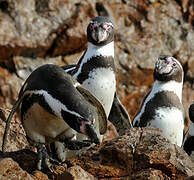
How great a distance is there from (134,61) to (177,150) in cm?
737

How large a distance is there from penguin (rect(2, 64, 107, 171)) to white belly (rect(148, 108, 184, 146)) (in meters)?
1.68

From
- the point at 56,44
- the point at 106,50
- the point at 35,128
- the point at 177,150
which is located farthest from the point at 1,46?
the point at 177,150

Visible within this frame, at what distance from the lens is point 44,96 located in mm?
4832

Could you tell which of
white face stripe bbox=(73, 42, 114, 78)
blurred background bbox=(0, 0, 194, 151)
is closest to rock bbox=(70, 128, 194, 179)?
white face stripe bbox=(73, 42, 114, 78)

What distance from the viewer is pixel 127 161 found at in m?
4.58

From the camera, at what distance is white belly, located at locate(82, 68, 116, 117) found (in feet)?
21.2

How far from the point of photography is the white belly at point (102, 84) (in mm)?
6453

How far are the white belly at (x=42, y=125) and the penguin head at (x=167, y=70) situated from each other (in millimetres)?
2456

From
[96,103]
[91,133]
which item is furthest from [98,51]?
[91,133]

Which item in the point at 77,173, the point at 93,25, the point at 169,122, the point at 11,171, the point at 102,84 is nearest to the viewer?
the point at 77,173

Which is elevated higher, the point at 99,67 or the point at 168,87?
the point at 99,67

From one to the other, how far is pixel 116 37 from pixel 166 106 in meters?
5.22

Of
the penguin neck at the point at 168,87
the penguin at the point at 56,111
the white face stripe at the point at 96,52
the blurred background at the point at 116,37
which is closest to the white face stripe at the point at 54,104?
the penguin at the point at 56,111

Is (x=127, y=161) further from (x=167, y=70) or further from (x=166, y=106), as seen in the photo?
(x=167, y=70)
